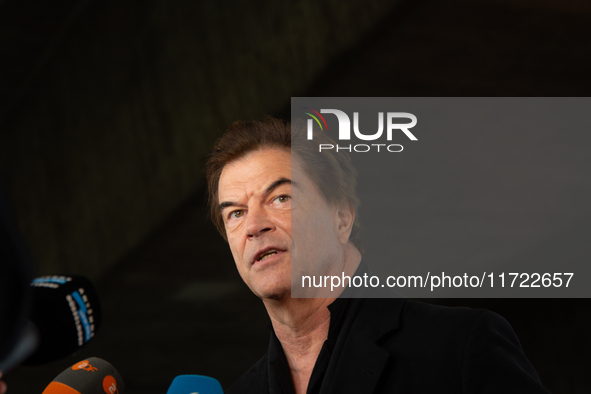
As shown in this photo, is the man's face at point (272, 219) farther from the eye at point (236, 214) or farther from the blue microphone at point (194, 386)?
the blue microphone at point (194, 386)

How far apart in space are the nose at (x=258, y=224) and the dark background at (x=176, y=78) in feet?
5.53

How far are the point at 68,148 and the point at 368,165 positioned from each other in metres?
1.95

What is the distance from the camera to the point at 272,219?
1.69m

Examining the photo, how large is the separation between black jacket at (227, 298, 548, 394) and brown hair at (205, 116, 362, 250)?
0.38m

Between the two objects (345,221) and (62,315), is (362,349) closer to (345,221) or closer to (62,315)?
(345,221)

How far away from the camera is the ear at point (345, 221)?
1809mm

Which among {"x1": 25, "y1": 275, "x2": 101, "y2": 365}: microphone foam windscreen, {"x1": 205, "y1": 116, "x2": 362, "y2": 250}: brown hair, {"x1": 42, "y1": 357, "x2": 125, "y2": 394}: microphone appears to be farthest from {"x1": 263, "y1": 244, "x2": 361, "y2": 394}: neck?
{"x1": 25, "y1": 275, "x2": 101, "y2": 365}: microphone foam windscreen

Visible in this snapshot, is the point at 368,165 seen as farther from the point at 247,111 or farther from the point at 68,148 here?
the point at 68,148

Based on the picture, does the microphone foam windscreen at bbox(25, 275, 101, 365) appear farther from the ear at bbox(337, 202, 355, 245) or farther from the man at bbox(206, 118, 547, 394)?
the ear at bbox(337, 202, 355, 245)

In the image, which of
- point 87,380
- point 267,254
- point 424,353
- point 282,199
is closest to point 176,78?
point 282,199

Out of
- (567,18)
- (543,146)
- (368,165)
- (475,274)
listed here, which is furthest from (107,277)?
(567,18)

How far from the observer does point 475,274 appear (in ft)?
14.2

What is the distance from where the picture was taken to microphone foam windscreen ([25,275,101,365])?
84 cm

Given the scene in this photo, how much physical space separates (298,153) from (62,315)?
105 centimetres
